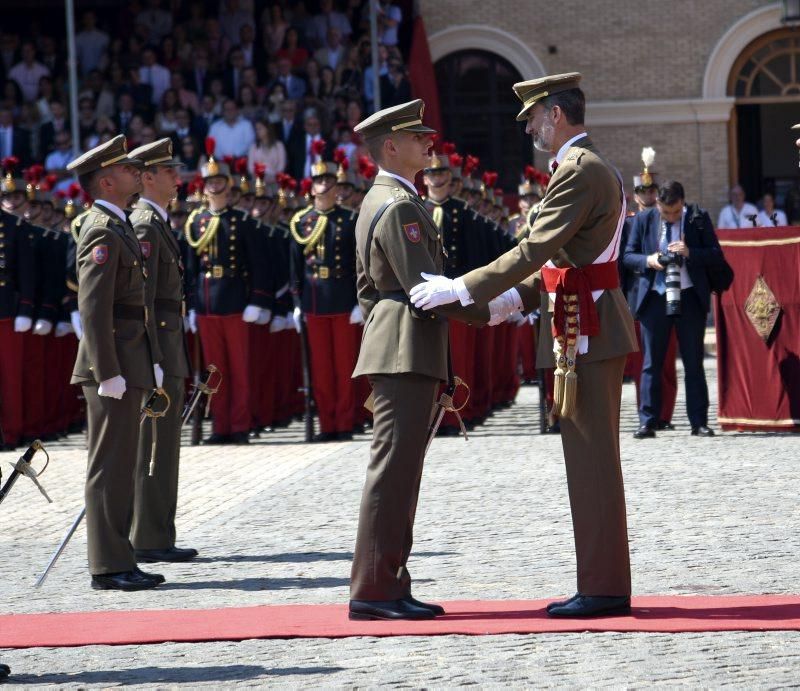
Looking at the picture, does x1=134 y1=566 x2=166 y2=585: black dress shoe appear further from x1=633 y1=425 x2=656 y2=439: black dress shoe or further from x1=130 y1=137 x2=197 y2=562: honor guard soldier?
x1=633 y1=425 x2=656 y2=439: black dress shoe

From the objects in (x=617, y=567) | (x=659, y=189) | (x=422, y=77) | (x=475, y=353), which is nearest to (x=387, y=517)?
A: (x=617, y=567)

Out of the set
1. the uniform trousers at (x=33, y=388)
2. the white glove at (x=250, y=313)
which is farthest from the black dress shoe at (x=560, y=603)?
the uniform trousers at (x=33, y=388)

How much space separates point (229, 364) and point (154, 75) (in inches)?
435

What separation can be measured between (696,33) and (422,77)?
429 centimetres

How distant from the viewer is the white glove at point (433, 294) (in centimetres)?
617

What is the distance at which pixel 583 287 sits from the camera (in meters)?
6.27

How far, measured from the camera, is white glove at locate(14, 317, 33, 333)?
1370cm

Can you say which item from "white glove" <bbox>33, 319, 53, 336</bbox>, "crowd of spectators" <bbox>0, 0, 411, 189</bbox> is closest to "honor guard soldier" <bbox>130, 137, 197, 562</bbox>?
"white glove" <bbox>33, 319, 53, 336</bbox>

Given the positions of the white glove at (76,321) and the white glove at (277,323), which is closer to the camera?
the white glove at (76,321)

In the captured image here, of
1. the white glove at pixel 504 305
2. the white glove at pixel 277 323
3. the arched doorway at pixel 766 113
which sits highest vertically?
the arched doorway at pixel 766 113

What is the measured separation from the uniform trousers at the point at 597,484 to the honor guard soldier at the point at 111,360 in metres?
2.12

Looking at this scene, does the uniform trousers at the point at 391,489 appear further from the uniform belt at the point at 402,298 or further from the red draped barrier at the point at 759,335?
the red draped barrier at the point at 759,335

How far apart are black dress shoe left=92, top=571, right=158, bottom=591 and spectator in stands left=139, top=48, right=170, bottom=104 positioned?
1673 centimetres

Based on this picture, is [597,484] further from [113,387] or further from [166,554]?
[166,554]
